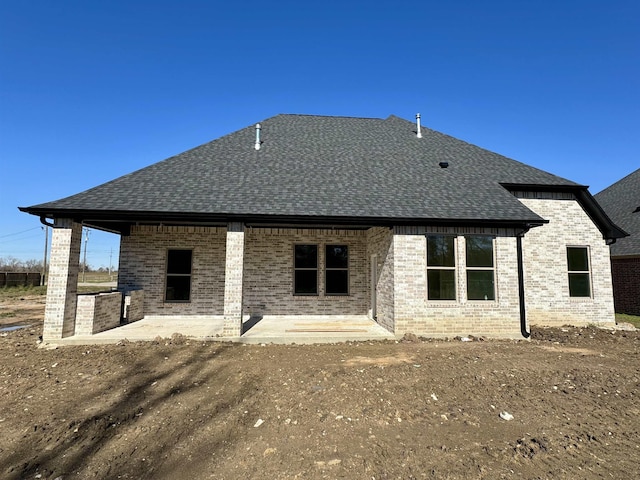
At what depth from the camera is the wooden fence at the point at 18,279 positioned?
2977 cm

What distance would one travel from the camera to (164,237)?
1201 centimetres

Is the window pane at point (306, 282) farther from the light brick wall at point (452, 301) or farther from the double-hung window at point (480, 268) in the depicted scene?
the double-hung window at point (480, 268)

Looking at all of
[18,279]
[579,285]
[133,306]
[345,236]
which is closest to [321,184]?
[345,236]

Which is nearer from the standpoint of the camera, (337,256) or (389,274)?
(389,274)

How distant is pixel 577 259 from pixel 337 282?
8.57m

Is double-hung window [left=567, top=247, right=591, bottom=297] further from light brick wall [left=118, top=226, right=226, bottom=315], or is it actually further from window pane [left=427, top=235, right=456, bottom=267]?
light brick wall [left=118, top=226, right=226, bottom=315]

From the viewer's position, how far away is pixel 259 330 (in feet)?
32.1

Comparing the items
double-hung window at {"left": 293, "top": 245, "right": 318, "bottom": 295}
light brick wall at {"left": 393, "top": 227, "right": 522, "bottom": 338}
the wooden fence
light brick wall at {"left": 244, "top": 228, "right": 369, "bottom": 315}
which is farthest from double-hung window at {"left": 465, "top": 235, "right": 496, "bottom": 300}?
the wooden fence

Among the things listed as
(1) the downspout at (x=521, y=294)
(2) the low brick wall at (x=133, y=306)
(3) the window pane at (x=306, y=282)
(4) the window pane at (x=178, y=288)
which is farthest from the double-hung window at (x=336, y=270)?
(2) the low brick wall at (x=133, y=306)

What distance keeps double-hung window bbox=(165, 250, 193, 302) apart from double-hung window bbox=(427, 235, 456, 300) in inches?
333

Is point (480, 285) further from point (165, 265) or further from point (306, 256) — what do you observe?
point (165, 265)

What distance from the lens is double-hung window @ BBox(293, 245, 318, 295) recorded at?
1234 centimetres

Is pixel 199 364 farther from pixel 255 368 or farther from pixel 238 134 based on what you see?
pixel 238 134

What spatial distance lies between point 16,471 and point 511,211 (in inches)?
454
